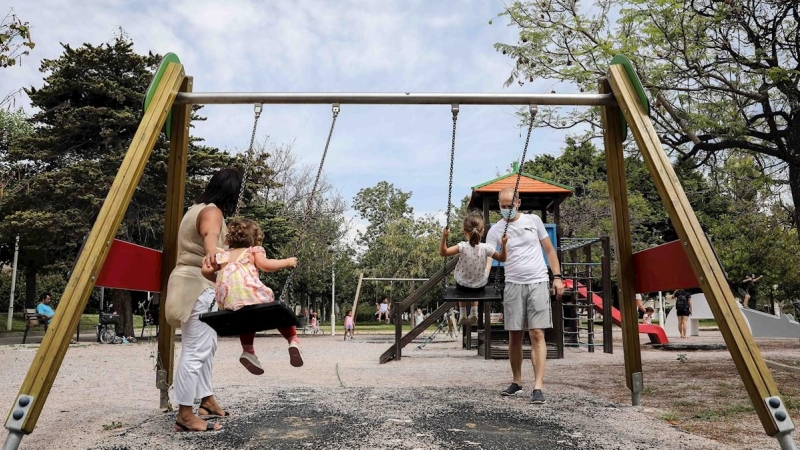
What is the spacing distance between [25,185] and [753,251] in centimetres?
2770

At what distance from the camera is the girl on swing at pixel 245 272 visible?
3.51 meters

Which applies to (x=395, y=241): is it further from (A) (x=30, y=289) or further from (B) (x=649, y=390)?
(B) (x=649, y=390)

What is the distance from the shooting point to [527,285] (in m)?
5.00

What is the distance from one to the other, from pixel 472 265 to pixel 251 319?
8.45ft

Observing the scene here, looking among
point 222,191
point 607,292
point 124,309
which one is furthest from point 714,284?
point 124,309

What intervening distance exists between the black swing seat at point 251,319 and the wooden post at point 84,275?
641mm

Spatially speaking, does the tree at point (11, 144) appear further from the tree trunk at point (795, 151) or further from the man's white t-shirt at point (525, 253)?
the tree trunk at point (795, 151)

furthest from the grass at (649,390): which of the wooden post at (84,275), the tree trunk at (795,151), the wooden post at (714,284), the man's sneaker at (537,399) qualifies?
A: the tree trunk at (795,151)

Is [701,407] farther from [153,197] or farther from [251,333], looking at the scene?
[153,197]

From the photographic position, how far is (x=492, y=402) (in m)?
4.82

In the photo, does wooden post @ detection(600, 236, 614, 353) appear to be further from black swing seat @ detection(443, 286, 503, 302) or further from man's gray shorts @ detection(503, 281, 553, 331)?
man's gray shorts @ detection(503, 281, 553, 331)

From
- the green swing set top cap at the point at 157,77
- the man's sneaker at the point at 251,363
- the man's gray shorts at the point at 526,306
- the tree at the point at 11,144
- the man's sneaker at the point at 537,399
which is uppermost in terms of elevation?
the tree at the point at 11,144

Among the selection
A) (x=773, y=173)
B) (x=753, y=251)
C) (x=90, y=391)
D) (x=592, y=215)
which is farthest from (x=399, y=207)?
(x=90, y=391)

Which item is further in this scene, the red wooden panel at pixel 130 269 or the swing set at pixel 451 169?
the red wooden panel at pixel 130 269
